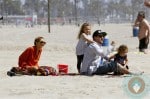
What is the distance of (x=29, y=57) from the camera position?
11.0 metres

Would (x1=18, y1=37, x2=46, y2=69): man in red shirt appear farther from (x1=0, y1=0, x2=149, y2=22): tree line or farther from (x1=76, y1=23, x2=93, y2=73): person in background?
(x1=0, y1=0, x2=149, y2=22): tree line

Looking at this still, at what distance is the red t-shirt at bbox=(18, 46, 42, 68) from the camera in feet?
35.8

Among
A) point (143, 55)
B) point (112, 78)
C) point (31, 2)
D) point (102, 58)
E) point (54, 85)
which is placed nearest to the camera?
point (54, 85)

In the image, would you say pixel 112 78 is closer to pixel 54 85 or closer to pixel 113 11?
pixel 54 85

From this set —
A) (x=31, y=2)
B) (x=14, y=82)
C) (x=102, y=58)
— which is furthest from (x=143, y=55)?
(x=31, y=2)

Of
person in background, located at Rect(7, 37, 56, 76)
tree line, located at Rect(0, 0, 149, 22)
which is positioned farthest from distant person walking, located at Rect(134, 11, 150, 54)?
tree line, located at Rect(0, 0, 149, 22)

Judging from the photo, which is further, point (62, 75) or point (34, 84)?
point (62, 75)

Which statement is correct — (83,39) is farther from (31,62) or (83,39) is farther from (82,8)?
(82,8)

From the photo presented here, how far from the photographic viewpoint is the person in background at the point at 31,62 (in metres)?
10.8

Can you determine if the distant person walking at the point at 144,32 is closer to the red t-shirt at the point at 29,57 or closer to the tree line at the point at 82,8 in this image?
the red t-shirt at the point at 29,57

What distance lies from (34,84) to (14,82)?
0.51 m

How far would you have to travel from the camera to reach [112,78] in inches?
398

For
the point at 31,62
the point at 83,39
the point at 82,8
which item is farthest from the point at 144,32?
the point at 82,8

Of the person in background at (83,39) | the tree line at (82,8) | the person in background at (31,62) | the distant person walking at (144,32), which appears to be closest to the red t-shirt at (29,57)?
the person in background at (31,62)
